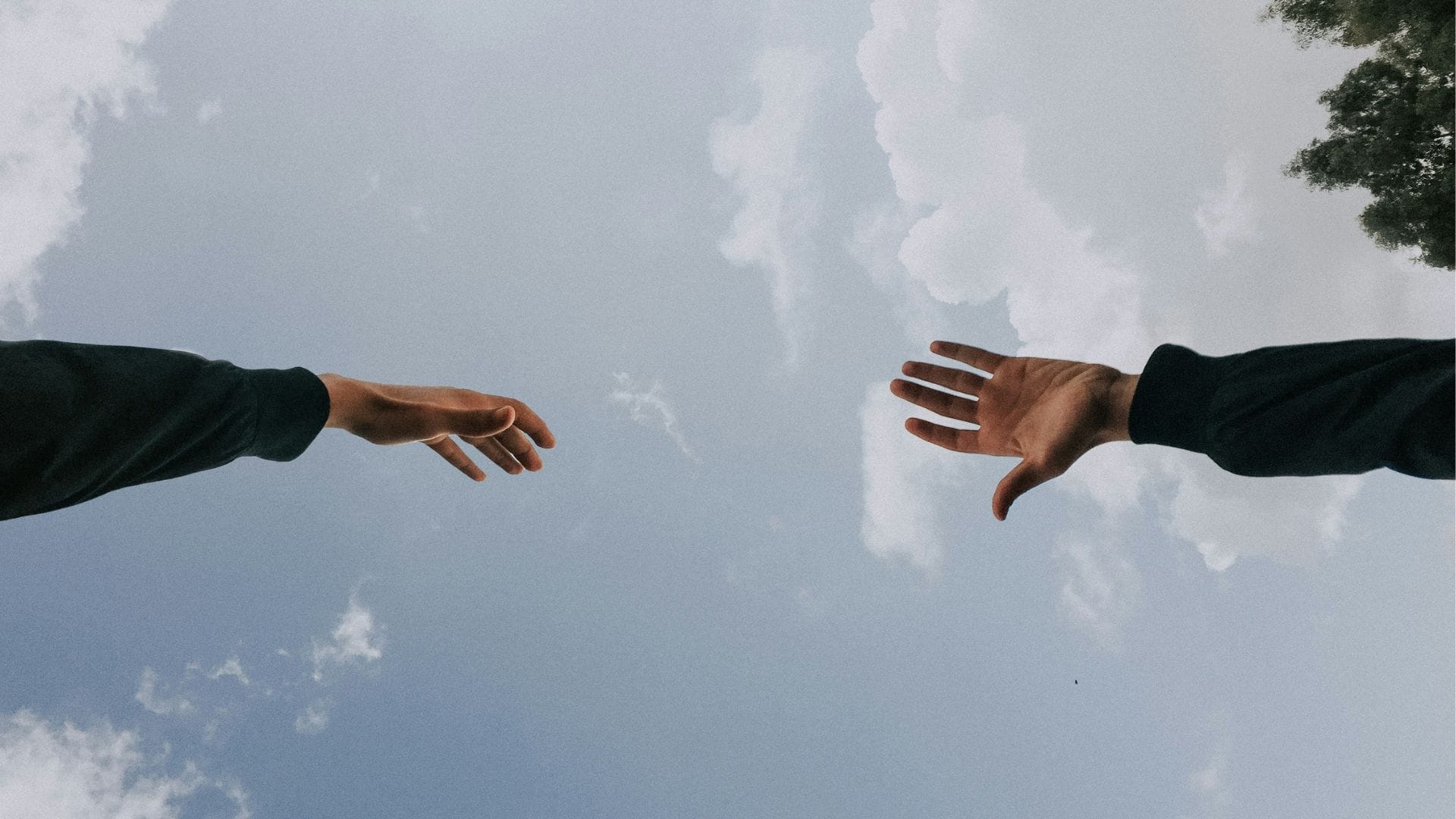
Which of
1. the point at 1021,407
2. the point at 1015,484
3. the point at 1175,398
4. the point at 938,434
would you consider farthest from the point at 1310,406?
the point at 938,434

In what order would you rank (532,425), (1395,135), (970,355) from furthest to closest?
(1395,135), (532,425), (970,355)

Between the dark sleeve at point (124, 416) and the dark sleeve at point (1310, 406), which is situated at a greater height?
the dark sleeve at point (1310, 406)

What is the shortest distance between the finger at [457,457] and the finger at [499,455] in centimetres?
19

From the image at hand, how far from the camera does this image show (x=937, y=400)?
4422 millimetres

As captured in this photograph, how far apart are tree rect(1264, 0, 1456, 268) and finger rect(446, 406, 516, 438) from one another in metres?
15.1

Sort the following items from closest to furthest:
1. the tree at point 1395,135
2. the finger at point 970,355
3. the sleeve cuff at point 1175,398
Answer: the sleeve cuff at point 1175,398
the finger at point 970,355
the tree at point 1395,135

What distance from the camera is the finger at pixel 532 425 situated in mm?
4520

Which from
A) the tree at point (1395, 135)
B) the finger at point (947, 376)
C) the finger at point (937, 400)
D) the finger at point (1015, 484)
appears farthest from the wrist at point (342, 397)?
the tree at point (1395, 135)

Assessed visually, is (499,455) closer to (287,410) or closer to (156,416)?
(287,410)

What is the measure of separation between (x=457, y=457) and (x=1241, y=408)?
3.97 meters

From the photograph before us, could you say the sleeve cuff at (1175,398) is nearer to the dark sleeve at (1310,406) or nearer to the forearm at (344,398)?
the dark sleeve at (1310,406)

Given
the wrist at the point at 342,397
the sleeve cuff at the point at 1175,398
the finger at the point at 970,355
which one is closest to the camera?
the sleeve cuff at the point at 1175,398

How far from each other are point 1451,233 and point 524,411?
15.3m

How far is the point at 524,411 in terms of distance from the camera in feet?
14.9
